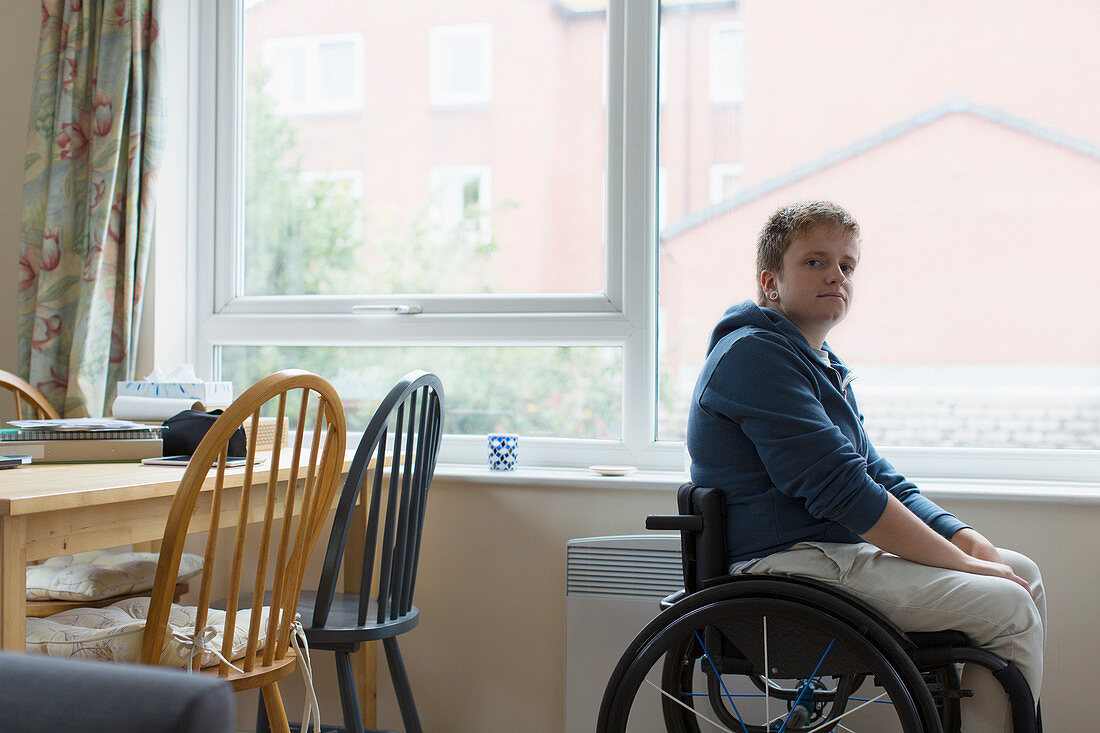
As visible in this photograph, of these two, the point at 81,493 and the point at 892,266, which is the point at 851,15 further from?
the point at 81,493

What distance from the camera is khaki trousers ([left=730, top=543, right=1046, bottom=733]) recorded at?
136 centimetres

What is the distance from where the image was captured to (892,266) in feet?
7.24

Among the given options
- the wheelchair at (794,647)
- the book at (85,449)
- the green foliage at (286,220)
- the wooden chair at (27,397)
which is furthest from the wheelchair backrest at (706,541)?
the wooden chair at (27,397)

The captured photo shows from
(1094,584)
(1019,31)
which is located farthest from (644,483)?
(1019,31)

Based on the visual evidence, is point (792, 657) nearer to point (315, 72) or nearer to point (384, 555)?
point (384, 555)

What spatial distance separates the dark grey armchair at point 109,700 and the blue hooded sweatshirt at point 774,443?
1083mm

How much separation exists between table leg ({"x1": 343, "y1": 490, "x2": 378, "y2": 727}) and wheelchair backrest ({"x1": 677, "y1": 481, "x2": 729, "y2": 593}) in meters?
0.91

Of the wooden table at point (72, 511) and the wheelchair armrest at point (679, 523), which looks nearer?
the wooden table at point (72, 511)

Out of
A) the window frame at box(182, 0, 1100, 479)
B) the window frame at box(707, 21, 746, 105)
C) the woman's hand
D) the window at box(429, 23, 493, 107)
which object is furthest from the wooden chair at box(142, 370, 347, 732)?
the window frame at box(707, 21, 746, 105)

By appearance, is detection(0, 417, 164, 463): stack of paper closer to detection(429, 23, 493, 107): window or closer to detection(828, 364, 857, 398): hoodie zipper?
detection(429, 23, 493, 107): window

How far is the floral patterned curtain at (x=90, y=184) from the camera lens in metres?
2.38

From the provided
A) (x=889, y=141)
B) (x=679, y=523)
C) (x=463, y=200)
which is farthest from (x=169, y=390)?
(x=889, y=141)

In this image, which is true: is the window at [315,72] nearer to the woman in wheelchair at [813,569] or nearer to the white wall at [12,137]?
the white wall at [12,137]

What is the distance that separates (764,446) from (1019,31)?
1365 mm
